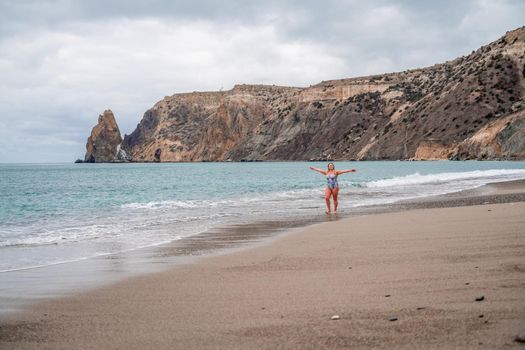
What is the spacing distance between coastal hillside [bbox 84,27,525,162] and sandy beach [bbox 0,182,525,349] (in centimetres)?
7788

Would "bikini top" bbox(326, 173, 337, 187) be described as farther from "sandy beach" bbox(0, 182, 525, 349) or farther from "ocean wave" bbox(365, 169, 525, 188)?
"ocean wave" bbox(365, 169, 525, 188)

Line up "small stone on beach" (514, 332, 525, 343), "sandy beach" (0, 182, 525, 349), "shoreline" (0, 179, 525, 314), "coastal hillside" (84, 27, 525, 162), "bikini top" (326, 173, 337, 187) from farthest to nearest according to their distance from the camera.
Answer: "coastal hillside" (84, 27, 525, 162) < "bikini top" (326, 173, 337, 187) < "shoreline" (0, 179, 525, 314) < "sandy beach" (0, 182, 525, 349) < "small stone on beach" (514, 332, 525, 343)

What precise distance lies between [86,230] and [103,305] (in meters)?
9.55

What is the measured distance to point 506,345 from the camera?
11.1 ft

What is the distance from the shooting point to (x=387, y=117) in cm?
12675

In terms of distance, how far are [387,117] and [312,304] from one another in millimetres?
125982

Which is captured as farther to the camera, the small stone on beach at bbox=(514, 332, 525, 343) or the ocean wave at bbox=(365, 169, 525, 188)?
the ocean wave at bbox=(365, 169, 525, 188)

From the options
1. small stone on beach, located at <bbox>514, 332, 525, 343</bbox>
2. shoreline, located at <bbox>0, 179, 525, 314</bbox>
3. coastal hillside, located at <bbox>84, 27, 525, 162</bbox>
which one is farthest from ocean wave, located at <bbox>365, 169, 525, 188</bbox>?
coastal hillside, located at <bbox>84, 27, 525, 162</bbox>

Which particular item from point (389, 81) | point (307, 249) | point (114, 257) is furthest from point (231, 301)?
point (389, 81)

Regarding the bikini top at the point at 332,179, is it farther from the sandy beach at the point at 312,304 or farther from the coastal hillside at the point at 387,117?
the coastal hillside at the point at 387,117

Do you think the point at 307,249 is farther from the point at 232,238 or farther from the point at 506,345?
the point at 506,345

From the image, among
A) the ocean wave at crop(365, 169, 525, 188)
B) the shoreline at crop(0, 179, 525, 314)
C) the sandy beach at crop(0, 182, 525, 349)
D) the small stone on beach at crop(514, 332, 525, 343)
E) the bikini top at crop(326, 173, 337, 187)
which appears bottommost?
the ocean wave at crop(365, 169, 525, 188)

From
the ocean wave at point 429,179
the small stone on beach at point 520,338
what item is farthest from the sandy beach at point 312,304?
the ocean wave at point 429,179

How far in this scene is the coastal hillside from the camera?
92.4 m
